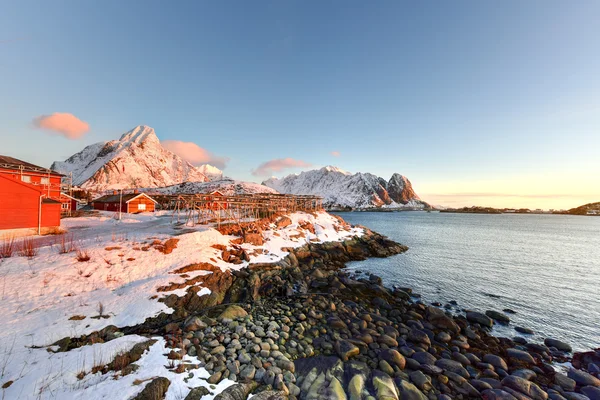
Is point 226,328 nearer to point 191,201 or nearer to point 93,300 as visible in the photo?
point 93,300

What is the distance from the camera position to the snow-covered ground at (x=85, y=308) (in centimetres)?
563

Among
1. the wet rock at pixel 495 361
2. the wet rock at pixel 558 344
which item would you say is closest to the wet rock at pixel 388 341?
the wet rock at pixel 495 361

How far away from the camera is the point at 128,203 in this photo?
46219 mm

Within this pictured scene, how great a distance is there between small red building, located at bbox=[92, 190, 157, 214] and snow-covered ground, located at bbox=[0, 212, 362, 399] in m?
33.3

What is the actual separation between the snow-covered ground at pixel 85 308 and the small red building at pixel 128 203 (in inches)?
1312

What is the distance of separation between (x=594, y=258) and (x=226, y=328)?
5383 centimetres

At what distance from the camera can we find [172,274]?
1315 cm

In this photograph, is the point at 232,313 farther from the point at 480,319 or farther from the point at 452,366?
the point at 480,319

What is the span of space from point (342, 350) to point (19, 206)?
30.7 m

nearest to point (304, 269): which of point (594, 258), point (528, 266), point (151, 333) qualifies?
point (151, 333)

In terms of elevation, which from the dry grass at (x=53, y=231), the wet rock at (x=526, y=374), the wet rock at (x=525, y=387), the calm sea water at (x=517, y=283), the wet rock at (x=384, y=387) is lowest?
the calm sea water at (x=517, y=283)

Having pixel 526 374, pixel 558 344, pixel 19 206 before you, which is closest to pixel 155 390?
pixel 526 374

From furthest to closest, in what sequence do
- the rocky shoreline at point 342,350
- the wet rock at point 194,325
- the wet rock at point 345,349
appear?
the wet rock at point 194,325
the wet rock at point 345,349
the rocky shoreline at point 342,350

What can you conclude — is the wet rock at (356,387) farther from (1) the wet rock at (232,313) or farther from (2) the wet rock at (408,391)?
(1) the wet rock at (232,313)
